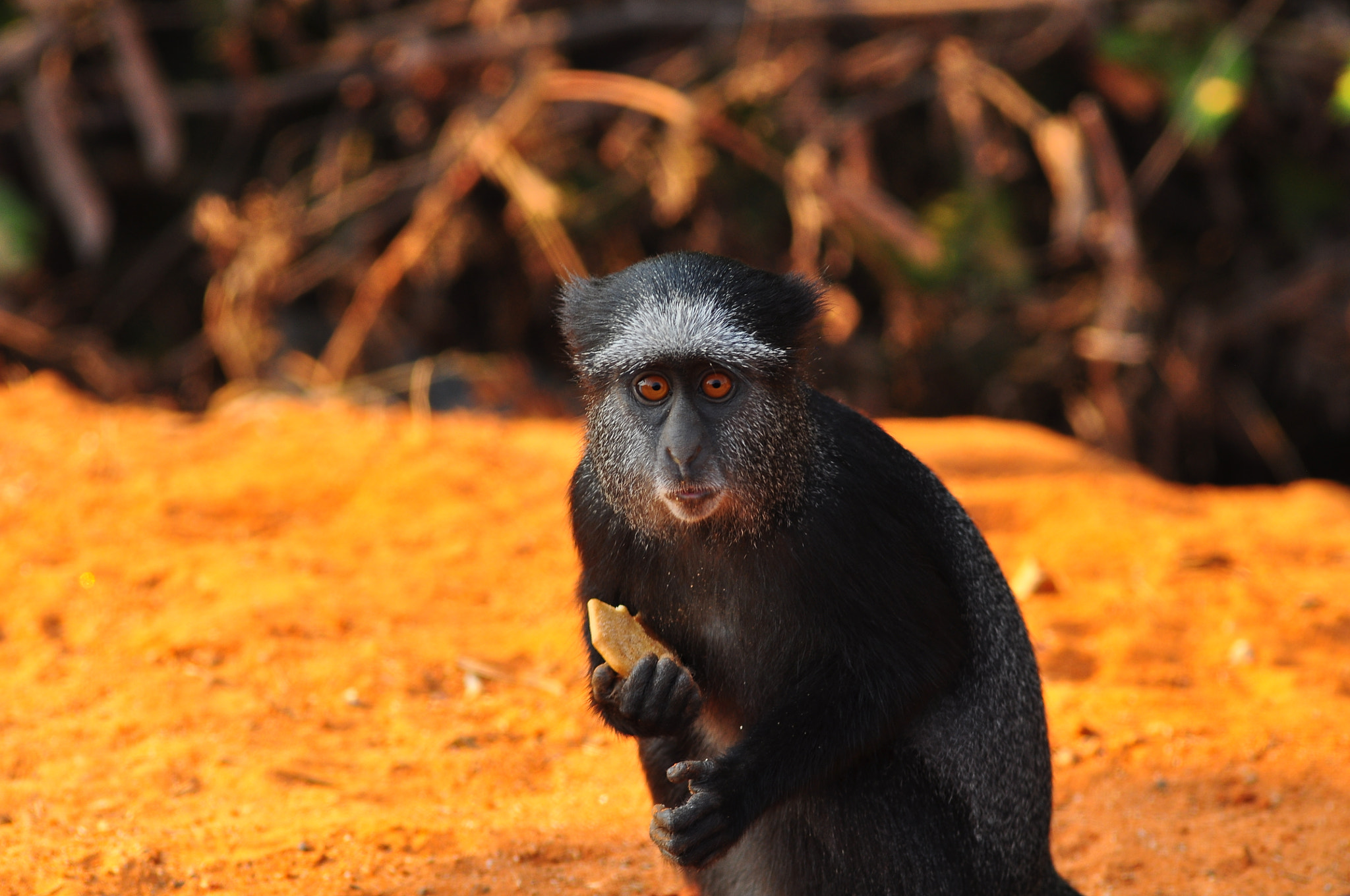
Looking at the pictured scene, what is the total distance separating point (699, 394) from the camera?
3.69 metres

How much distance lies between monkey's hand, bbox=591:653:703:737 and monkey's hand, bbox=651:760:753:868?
0.17m

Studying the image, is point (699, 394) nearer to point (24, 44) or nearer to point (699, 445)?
point (699, 445)

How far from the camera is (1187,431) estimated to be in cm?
1108

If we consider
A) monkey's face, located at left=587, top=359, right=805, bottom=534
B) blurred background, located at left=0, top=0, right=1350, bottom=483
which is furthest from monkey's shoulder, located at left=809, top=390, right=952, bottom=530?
blurred background, located at left=0, top=0, right=1350, bottom=483

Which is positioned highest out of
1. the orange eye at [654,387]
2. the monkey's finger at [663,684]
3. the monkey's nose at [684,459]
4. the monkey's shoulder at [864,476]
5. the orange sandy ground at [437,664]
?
the orange eye at [654,387]

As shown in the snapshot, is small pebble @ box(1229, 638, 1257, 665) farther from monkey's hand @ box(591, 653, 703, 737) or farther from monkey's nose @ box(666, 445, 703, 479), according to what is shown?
monkey's nose @ box(666, 445, 703, 479)

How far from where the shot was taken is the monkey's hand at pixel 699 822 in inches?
136

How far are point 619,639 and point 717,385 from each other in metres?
0.83

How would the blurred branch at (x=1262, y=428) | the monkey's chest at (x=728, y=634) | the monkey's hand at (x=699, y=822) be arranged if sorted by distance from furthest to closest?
1. the blurred branch at (x=1262, y=428)
2. the monkey's chest at (x=728, y=634)
3. the monkey's hand at (x=699, y=822)

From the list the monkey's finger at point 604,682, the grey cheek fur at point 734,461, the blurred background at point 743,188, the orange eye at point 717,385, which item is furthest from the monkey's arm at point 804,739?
the blurred background at point 743,188

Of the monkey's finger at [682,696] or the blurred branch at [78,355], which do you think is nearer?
the monkey's finger at [682,696]

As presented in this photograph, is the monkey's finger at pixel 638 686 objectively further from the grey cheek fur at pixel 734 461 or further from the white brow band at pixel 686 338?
the white brow band at pixel 686 338

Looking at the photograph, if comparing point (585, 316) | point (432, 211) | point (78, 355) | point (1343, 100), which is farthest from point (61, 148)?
point (1343, 100)

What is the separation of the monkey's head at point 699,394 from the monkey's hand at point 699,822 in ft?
2.43
